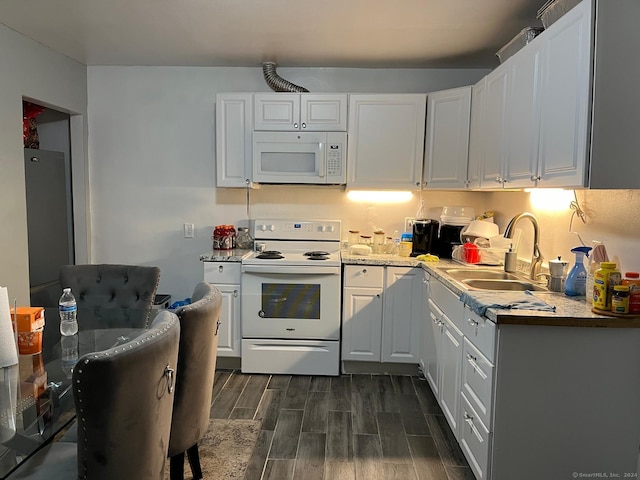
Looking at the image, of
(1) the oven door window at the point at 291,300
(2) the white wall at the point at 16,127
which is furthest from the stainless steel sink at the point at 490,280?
(2) the white wall at the point at 16,127

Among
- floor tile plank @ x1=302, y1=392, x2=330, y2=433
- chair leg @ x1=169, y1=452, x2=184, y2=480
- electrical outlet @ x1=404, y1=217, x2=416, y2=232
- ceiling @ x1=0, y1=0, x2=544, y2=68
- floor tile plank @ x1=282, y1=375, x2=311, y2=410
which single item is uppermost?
ceiling @ x1=0, y1=0, x2=544, y2=68

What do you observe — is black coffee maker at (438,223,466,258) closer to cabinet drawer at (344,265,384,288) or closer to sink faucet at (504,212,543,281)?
cabinet drawer at (344,265,384,288)

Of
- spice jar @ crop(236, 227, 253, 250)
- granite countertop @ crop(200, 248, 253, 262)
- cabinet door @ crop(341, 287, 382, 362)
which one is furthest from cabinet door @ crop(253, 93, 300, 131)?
cabinet door @ crop(341, 287, 382, 362)

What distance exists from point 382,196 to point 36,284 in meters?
2.76

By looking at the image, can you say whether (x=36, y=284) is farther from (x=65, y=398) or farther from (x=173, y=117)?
(x=65, y=398)

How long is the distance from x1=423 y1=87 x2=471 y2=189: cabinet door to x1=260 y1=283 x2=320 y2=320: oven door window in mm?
1221

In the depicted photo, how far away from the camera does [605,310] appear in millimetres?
1896

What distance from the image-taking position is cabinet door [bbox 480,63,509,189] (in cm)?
270

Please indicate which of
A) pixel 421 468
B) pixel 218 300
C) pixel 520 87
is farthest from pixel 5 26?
pixel 421 468

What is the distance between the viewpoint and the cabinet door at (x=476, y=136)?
3.08 m

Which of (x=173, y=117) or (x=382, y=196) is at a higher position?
(x=173, y=117)

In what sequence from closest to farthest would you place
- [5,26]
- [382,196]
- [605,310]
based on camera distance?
[605,310] → [5,26] → [382,196]

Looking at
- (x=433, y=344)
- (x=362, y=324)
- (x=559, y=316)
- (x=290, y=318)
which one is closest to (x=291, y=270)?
(x=290, y=318)

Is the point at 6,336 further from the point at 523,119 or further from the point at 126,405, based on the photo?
the point at 523,119
